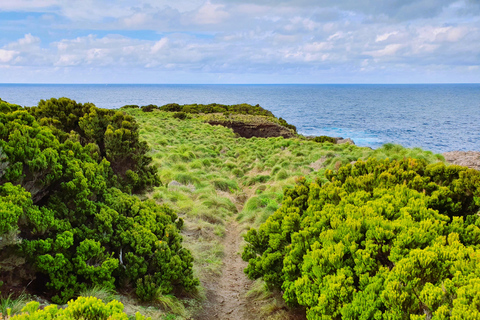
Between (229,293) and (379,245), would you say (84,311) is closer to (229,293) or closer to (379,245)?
(379,245)

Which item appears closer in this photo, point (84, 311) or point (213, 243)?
point (84, 311)

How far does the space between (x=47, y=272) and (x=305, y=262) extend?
330 cm

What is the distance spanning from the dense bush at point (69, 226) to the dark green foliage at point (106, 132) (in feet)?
4.31

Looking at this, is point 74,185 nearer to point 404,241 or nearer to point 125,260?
point 125,260

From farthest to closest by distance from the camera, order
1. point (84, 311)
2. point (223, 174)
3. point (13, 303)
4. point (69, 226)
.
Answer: point (223, 174), point (69, 226), point (13, 303), point (84, 311)

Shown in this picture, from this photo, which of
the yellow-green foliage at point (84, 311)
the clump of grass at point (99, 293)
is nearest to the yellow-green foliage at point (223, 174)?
the clump of grass at point (99, 293)

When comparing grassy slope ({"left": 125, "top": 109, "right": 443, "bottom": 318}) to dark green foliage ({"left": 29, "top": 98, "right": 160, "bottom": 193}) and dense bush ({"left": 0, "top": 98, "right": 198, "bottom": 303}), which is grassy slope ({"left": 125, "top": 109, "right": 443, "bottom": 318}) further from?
dense bush ({"left": 0, "top": 98, "right": 198, "bottom": 303})

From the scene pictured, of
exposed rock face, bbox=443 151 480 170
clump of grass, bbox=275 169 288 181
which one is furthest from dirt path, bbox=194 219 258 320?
exposed rock face, bbox=443 151 480 170

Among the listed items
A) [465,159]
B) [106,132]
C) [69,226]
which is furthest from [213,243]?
[465,159]

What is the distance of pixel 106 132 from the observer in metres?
7.60

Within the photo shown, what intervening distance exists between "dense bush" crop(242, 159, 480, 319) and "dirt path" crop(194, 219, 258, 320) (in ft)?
2.59

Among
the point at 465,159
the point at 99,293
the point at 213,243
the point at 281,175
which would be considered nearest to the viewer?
the point at 99,293

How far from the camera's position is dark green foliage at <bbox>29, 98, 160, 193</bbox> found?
769cm

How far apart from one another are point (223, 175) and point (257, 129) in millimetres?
15336
